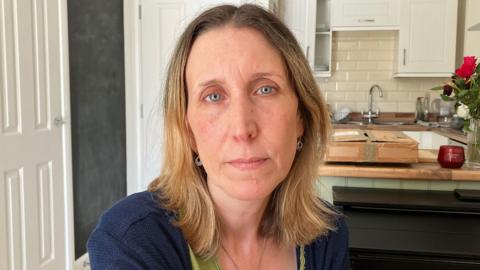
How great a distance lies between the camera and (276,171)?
0.85m

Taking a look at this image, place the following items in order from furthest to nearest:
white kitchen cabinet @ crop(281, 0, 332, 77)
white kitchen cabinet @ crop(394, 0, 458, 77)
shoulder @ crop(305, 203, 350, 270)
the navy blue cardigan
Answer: white kitchen cabinet @ crop(281, 0, 332, 77) < white kitchen cabinet @ crop(394, 0, 458, 77) < shoulder @ crop(305, 203, 350, 270) < the navy blue cardigan

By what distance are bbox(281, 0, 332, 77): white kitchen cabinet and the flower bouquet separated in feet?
7.92

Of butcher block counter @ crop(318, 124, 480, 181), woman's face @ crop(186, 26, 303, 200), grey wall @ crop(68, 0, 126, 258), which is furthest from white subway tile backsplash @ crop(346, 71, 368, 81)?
woman's face @ crop(186, 26, 303, 200)

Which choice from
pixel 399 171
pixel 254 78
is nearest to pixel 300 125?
pixel 254 78

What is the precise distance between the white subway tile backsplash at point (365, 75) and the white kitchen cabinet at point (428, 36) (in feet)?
1.05

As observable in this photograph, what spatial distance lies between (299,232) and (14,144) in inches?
68.5

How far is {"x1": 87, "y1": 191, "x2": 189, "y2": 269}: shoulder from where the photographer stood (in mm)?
776

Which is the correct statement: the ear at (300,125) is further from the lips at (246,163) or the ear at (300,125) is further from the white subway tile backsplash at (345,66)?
the white subway tile backsplash at (345,66)

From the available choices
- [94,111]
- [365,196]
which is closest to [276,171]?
[365,196]

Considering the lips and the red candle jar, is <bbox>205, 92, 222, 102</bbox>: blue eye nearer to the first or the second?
the lips

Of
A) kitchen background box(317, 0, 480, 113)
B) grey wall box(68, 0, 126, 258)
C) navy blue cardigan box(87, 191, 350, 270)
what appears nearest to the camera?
navy blue cardigan box(87, 191, 350, 270)

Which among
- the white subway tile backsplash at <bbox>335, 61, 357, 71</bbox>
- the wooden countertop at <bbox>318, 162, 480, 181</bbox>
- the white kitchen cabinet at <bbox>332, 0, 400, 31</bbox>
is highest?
the white kitchen cabinet at <bbox>332, 0, 400, 31</bbox>

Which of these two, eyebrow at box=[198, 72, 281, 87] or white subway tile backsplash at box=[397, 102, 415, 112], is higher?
eyebrow at box=[198, 72, 281, 87]

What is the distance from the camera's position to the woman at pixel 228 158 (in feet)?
2.67
